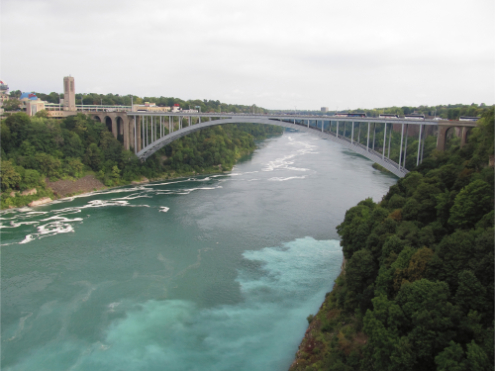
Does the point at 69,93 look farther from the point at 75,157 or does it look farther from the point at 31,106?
the point at 75,157

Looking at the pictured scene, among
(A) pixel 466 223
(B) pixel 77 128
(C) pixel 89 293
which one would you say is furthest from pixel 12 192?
(A) pixel 466 223

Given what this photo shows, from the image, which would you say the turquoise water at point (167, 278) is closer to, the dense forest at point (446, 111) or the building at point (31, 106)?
the dense forest at point (446, 111)

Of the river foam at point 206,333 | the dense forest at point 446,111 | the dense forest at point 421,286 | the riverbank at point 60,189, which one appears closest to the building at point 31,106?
the riverbank at point 60,189

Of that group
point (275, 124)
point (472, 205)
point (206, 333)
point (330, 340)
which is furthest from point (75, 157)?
point (472, 205)

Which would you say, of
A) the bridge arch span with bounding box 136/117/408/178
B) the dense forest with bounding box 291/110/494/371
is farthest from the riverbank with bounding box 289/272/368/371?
the bridge arch span with bounding box 136/117/408/178

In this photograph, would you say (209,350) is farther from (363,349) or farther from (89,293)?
(89,293)

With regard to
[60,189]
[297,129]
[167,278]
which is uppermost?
[297,129]
